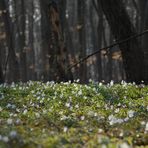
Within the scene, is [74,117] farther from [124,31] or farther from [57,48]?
[57,48]

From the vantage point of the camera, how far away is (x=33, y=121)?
614cm

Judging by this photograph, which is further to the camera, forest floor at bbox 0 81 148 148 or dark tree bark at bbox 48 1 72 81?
dark tree bark at bbox 48 1 72 81

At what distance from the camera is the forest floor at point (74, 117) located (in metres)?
4.64

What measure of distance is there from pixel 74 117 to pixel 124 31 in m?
6.88

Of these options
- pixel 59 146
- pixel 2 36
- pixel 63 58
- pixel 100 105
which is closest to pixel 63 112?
pixel 100 105

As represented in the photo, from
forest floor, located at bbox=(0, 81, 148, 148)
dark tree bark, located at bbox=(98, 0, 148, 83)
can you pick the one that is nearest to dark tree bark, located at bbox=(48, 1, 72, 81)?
dark tree bark, located at bbox=(98, 0, 148, 83)

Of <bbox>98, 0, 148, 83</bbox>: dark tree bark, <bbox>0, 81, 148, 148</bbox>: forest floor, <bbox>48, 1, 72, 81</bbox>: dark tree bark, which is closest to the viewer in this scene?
<bbox>0, 81, 148, 148</bbox>: forest floor

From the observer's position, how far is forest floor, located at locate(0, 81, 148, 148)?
4.64 metres

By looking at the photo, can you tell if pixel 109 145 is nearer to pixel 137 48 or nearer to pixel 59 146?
pixel 59 146

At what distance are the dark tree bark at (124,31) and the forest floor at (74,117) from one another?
2.79 m

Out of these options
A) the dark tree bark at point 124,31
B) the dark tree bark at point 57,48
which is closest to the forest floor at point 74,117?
the dark tree bark at point 124,31

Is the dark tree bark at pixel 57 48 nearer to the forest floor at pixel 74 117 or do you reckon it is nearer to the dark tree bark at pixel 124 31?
the dark tree bark at pixel 124 31

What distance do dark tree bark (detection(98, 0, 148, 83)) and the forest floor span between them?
279cm

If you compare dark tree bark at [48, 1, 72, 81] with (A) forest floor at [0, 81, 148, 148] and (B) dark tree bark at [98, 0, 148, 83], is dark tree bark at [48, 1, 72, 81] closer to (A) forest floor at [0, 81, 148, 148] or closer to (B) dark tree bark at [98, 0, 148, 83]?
(B) dark tree bark at [98, 0, 148, 83]
